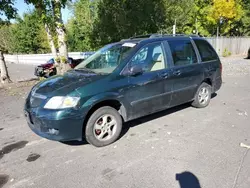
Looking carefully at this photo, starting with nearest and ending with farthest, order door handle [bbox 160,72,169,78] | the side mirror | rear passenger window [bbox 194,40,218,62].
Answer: the side mirror → door handle [bbox 160,72,169,78] → rear passenger window [bbox 194,40,218,62]

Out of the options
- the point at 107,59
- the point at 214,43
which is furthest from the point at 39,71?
the point at 214,43

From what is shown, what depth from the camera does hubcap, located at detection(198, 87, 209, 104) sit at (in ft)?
18.9

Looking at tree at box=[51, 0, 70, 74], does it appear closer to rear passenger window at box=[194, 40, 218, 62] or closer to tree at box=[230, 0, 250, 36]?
rear passenger window at box=[194, 40, 218, 62]

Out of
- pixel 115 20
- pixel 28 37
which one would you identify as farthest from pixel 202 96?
pixel 28 37

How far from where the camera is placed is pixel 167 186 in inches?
110

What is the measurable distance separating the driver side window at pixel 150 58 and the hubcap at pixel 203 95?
1.67 m

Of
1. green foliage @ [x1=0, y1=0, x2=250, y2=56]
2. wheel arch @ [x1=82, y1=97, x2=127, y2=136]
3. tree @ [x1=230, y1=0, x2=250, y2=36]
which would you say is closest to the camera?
wheel arch @ [x1=82, y1=97, x2=127, y2=136]

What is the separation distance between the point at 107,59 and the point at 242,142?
2.90m

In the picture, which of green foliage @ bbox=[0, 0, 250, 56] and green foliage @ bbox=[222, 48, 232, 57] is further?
green foliage @ bbox=[222, 48, 232, 57]

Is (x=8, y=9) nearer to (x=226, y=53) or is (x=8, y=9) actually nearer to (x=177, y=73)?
(x=177, y=73)

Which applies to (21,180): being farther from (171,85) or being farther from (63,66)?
(63,66)

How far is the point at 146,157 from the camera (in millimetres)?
3486

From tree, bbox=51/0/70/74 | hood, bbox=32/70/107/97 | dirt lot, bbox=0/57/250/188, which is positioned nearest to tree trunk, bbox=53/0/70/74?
tree, bbox=51/0/70/74

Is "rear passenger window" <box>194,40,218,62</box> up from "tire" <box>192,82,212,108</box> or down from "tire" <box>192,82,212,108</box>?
up
